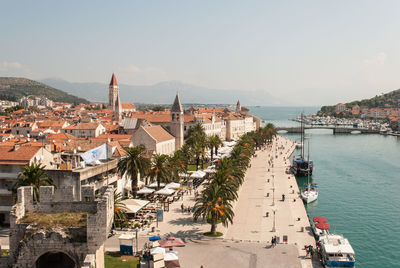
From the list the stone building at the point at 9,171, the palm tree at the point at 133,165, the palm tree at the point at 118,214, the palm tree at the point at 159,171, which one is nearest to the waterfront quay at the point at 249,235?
the palm tree at the point at 118,214

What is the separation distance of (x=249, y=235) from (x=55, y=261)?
61.9ft

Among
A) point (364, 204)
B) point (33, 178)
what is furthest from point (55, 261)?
point (364, 204)

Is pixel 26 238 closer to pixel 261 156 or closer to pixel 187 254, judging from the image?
pixel 187 254

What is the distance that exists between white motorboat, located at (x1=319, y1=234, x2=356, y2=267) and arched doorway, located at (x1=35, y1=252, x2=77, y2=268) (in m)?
18.5

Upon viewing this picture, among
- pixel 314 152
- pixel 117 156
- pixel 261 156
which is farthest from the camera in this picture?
pixel 314 152

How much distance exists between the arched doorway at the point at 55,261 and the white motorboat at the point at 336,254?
18.5 m

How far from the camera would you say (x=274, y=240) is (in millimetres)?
30438

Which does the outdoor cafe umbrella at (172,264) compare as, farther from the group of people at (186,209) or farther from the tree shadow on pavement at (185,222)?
the group of people at (186,209)

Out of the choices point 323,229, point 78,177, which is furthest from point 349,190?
point 78,177

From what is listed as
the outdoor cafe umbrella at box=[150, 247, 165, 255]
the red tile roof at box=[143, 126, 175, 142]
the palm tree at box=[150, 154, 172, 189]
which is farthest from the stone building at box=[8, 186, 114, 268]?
the red tile roof at box=[143, 126, 175, 142]

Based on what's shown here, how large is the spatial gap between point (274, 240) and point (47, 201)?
62.0ft

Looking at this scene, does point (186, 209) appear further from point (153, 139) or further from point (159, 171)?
point (153, 139)

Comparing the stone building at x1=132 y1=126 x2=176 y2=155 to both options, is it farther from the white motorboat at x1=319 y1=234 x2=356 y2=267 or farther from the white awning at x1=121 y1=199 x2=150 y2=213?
the white motorboat at x1=319 y1=234 x2=356 y2=267

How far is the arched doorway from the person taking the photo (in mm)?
18247
